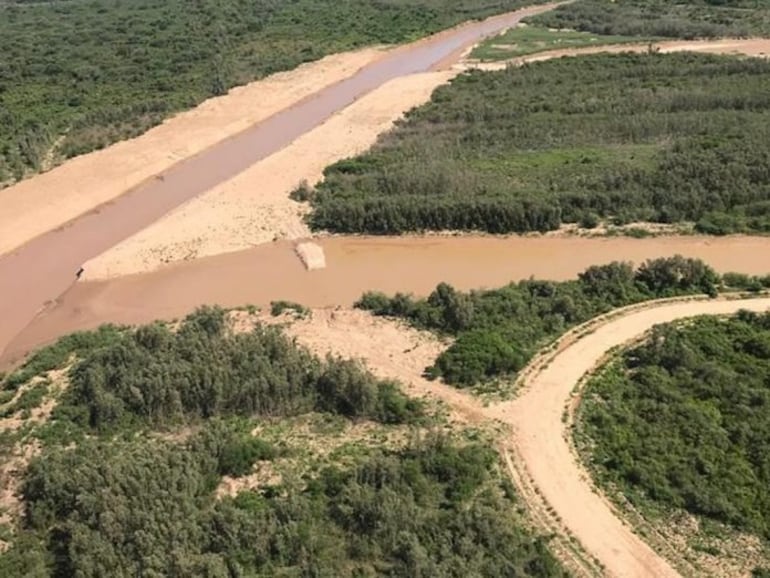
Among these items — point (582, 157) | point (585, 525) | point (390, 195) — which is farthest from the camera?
point (582, 157)

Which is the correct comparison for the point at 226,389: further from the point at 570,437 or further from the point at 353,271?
the point at 353,271

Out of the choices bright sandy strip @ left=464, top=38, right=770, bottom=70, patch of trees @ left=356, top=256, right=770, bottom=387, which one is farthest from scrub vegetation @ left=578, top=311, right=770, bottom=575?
bright sandy strip @ left=464, top=38, right=770, bottom=70

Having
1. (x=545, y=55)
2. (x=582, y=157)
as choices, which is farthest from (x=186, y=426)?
(x=545, y=55)

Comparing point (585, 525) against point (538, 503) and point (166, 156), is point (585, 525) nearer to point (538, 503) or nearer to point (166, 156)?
point (538, 503)

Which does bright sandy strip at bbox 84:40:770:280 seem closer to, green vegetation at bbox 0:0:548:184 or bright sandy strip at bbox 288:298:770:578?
bright sandy strip at bbox 288:298:770:578

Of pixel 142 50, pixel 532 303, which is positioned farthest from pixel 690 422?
pixel 142 50
